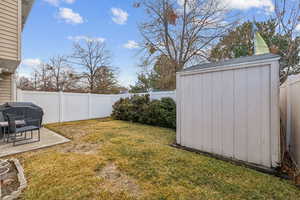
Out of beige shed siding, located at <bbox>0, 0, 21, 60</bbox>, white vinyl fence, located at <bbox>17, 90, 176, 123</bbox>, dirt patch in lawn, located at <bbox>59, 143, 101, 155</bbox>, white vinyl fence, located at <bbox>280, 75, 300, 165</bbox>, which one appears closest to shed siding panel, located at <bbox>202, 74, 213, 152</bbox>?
white vinyl fence, located at <bbox>280, 75, 300, 165</bbox>

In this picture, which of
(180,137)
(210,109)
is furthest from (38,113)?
(210,109)

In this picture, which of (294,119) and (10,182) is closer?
(10,182)

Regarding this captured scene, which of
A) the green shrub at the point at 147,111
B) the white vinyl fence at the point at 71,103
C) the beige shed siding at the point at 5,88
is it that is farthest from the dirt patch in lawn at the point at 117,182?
the beige shed siding at the point at 5,88

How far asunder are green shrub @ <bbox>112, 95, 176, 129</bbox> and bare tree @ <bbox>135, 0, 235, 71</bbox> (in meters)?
4.14

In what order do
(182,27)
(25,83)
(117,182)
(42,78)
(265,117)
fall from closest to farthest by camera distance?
(117,182) → (265,117) → (182,27) → (25,83) → (42,78)

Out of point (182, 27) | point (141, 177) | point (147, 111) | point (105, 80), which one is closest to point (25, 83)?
point (105, 80)

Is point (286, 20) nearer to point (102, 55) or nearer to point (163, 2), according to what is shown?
point (163, 2)

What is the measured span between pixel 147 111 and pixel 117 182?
17.9ft

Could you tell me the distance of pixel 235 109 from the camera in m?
3.07

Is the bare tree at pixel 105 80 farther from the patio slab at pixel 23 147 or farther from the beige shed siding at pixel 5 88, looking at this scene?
the patio slab at pixel 23 147

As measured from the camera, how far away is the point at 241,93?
2.98 m

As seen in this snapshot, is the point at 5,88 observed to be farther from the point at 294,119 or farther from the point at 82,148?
the point at 294,119

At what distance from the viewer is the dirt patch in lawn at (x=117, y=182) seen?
214 centimetres

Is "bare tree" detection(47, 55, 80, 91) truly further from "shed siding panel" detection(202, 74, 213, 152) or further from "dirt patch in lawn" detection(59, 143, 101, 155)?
"shed siding panel" detection(202, 74, 213, 152)
